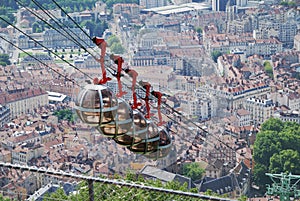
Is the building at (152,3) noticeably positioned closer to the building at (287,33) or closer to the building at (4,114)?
the building at (287,33)

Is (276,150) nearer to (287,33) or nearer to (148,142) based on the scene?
(148,142)

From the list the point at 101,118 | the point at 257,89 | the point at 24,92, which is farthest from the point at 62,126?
the point at 101,118

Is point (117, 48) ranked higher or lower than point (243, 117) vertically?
higher

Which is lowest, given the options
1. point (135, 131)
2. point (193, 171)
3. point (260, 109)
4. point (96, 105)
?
point (260, 109)

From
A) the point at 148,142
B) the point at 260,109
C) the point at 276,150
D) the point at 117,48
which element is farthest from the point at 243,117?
the point at 148,142

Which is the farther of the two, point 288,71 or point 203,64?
point 203,64

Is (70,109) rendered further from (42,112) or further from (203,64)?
(203,64)
